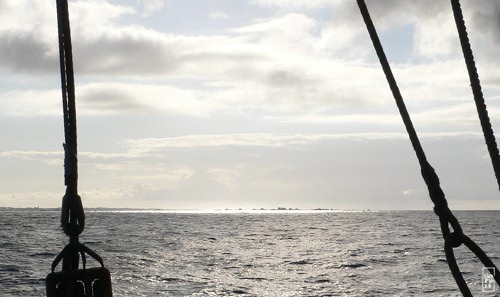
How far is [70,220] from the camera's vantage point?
9.68ft

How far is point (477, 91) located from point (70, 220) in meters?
1.83

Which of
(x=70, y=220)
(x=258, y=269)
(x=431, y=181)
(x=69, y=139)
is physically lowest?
(x=258, y=269)

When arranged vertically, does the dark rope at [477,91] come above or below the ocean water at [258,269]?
above

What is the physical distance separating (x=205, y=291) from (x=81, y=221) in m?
29.2

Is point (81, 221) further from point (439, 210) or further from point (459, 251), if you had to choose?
point (459, 251)

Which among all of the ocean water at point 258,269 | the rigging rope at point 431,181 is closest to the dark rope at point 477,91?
the rigging rope at point 431,181

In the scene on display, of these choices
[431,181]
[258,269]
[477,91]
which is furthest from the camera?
[258,269]

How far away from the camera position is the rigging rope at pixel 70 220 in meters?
2.65

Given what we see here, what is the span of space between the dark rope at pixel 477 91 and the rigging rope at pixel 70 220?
1577 mm

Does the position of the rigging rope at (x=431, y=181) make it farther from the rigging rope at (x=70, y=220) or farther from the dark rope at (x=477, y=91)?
the rigging rope at (x=70, y=220)

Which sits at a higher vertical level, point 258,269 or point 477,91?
point 477,91

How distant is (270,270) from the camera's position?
42906mm

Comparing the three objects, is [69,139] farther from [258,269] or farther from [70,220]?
[258,269]

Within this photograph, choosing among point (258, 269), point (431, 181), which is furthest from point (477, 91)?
point (258, 269)
